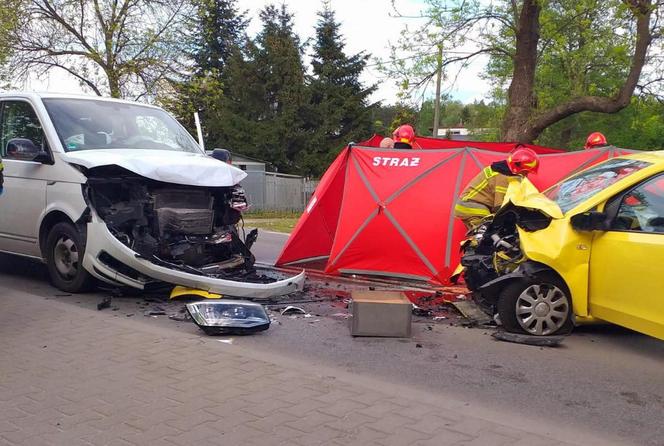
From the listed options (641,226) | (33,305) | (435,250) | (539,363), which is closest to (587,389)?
(539,363)

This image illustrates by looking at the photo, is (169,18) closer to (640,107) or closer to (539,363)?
(640,107)

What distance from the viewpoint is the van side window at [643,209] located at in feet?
16.3

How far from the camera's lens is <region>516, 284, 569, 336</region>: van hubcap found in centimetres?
552

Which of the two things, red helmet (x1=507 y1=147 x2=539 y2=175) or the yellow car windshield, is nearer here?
the yellow car windshield

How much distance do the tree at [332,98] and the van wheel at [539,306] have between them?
107 feet

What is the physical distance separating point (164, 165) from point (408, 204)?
3.21 m

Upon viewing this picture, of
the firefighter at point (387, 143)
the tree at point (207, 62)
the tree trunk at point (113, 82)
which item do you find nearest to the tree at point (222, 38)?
the tree at point (207, 62)

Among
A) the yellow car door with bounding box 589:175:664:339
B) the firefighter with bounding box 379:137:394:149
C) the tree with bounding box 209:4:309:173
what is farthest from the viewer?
the tree with bounding box 209:4:309:173

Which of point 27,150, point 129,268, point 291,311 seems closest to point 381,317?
point 291,311

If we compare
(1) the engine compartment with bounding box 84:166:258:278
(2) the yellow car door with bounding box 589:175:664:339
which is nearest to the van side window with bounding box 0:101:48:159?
(1) the engine compartment with bounding box 84:166:258:278

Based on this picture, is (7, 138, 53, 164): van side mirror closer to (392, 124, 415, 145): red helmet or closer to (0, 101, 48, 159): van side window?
(0, 101, 48, 159): van side window

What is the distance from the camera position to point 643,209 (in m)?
5.11

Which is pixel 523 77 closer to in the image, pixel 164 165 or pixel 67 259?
pixel 164 165

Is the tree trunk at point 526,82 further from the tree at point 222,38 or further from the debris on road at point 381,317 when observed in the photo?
Answer: the tree at point 222,38
